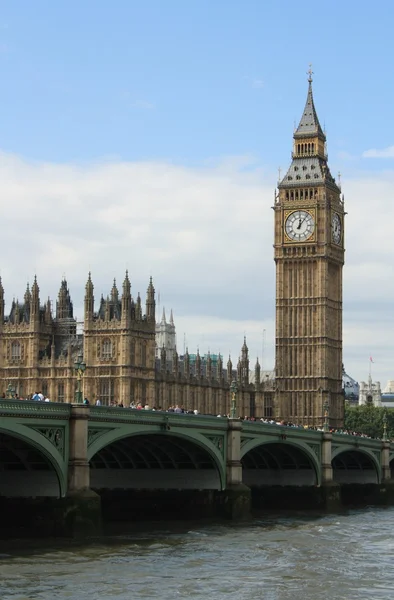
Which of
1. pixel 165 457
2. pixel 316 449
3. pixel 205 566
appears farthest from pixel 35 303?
pixel 205 566

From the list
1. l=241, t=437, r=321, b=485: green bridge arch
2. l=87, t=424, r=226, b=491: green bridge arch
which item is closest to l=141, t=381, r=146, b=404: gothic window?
l=241, t=437, r=321, b=485: green bridge arch

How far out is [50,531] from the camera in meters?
51.6

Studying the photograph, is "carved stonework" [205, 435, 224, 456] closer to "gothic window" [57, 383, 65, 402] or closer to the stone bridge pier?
the stone bridge pier

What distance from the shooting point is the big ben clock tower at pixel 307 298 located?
13462cm

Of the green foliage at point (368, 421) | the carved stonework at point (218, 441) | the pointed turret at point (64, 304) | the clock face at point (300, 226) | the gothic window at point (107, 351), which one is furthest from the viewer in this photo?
the green foliage at point (368, 421)

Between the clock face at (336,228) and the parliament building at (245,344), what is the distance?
102mm

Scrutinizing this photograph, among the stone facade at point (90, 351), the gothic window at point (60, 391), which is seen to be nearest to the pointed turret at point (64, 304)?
the stone facade at point (90, 351)

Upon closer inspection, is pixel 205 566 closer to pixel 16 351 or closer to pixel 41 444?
pixel 41 444

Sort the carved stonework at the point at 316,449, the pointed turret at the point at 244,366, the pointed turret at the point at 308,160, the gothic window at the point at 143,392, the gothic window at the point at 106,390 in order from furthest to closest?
the pointed turret at the point at 244,366 < the pointed turret at the point at 308,160 < the gothic window at the point at 143,392 < the gothic window at the point at 106,390 < the carved stonework at the point at 316,449

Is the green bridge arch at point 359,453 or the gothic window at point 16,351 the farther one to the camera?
the gothic window at point 16,351

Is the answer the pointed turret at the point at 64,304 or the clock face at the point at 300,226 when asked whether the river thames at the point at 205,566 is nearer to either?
the pointed turret at the point at 64,304

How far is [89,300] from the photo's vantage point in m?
117

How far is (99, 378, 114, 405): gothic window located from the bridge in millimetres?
27734

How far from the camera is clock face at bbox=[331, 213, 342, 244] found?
5418 inches
